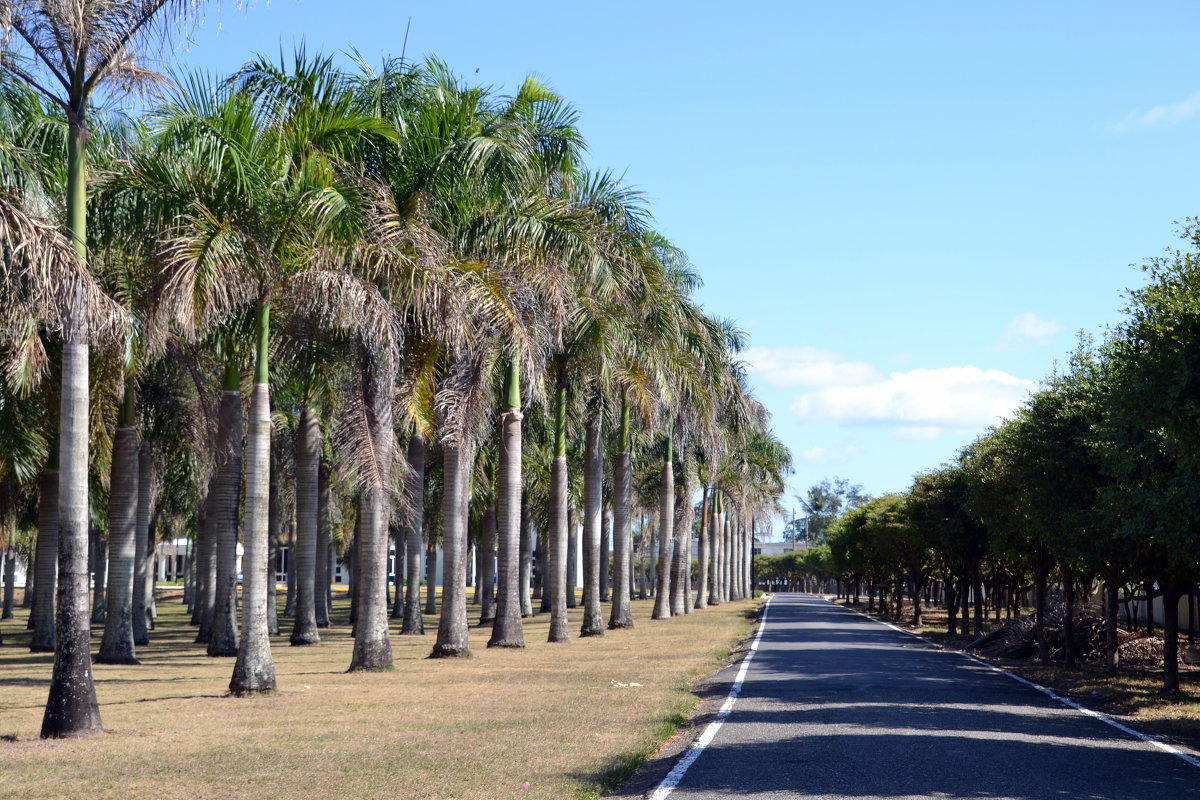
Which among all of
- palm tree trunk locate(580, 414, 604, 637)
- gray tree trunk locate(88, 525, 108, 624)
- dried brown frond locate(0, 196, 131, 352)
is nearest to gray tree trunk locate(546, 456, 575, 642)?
palm tree trunk locate(580, 414, 604, 637)

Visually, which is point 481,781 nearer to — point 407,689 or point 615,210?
point 407,689

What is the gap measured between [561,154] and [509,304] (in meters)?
6.20

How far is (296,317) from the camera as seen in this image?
1862cm

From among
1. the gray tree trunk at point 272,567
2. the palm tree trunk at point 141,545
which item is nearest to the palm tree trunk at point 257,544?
the palm tree trunk at point 141,545

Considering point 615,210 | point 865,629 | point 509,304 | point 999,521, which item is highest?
point 615,210

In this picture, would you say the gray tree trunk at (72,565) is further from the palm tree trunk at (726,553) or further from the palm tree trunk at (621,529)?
the palm tree trunk at (726,553)

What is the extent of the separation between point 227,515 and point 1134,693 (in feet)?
56.4

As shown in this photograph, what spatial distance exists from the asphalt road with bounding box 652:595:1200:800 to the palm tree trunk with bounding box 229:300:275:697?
22.6 ft

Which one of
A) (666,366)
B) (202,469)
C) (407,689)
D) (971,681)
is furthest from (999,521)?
(202,469)

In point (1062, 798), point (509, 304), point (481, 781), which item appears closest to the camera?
point (1062, 798)

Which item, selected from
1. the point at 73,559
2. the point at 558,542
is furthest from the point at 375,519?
the point at 558,542

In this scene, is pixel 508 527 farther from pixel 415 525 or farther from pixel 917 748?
pixel 917 748

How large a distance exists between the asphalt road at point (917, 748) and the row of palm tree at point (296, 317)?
23.3 feet

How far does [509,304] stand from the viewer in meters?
21.5
